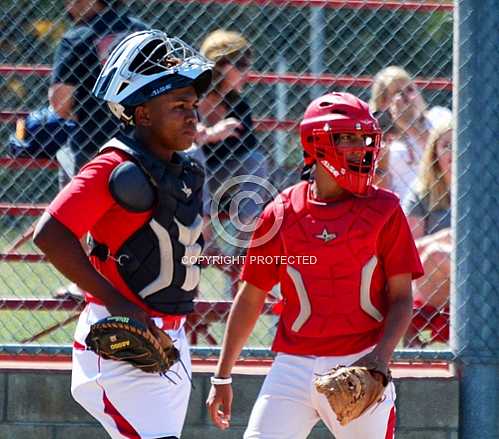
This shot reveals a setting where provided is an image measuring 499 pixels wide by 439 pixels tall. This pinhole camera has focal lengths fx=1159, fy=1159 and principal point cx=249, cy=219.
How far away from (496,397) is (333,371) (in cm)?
172

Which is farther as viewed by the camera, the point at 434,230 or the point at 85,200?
the point at 434,230

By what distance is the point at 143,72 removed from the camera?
3.71 meters

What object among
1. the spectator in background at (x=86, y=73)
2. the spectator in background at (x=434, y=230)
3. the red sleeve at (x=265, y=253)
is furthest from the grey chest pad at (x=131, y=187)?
the spectator in background at (x=434, y=230)

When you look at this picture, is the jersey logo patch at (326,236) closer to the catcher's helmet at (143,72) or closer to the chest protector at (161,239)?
the chest protector at (161,239)

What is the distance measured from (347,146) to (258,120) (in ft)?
7.03

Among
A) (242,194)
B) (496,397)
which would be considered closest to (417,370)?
(496,397)

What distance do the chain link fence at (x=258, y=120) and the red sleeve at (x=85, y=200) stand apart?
197 centimetres

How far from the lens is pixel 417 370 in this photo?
5.38 meters

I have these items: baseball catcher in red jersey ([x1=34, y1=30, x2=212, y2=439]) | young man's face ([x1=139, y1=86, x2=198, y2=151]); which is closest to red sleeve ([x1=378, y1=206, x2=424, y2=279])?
baseball catcher in red jersey ([x1=34, y1=30, x2=212, y2=439])

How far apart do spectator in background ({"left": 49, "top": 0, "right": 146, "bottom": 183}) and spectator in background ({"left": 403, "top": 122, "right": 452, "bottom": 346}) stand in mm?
1504

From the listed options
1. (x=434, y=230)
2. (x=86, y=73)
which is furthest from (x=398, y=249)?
(x=86, y=73)

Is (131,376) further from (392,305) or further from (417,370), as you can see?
(417,370)

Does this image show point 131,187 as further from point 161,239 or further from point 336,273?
point 336,273

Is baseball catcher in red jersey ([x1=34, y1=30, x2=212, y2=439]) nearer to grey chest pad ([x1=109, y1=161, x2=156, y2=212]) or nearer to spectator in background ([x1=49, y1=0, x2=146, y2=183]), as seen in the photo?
grey chest pad ([x1=109, y1=161, x2=156, y2=212])
